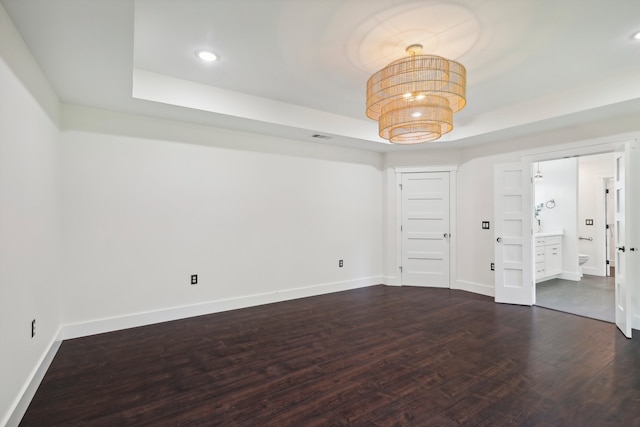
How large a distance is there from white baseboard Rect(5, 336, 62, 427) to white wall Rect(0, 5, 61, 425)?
2cm

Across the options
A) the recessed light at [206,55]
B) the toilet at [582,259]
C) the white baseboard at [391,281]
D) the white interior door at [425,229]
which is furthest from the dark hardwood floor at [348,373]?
the toilet at [582,259]

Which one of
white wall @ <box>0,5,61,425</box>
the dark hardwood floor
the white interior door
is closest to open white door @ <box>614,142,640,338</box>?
the dark hardwood floor

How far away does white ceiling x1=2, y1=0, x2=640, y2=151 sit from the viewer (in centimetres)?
206

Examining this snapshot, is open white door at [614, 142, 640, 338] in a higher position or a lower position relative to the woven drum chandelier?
lower

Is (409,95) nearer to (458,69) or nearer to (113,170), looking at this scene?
(458,69)

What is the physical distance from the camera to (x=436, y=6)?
6.84 ft

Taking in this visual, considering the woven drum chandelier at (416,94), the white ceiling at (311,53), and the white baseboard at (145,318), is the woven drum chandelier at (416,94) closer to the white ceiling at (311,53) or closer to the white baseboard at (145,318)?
the white ceiling at (311,53)

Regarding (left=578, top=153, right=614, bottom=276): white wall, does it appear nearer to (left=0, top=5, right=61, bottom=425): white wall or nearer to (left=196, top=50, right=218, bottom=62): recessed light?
(left=196, top=50, right=218, bottom=62): recessed light

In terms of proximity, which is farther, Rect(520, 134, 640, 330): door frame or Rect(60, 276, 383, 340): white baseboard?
Rect(520, 134, 640, 330): door frame

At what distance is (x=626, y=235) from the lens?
3.35 meters

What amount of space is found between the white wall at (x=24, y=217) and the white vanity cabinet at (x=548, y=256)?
7.13 meters

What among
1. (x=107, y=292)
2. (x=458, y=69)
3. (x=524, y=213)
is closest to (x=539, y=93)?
(x=524, y=213)

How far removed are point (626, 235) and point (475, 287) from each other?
6.94 feet

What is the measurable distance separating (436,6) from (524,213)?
3463 millimetres
